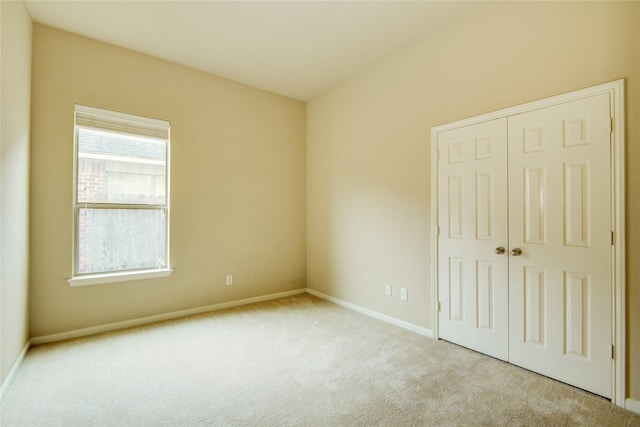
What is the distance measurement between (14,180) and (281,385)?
2.65m

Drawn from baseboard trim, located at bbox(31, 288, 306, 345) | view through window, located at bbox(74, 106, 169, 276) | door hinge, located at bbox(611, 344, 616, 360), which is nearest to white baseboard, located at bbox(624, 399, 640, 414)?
door hinge, located at bbox(611, 344, 616, 360)

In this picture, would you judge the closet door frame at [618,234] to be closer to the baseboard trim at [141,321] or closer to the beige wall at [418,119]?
the beige wall at [418,119]

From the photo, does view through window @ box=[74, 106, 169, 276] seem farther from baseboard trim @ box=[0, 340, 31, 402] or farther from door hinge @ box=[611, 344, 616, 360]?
door hinge @ box=[611, 344, 616, 360]

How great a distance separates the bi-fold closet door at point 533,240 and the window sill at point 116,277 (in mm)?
3207

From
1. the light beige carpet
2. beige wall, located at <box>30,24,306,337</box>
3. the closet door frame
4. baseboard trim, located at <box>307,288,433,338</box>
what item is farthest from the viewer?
baseboard trim, located at <box>307,288,433,338</box>

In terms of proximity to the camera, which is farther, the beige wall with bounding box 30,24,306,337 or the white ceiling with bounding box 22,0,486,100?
the beige wall with bounding box 30,24,306,337

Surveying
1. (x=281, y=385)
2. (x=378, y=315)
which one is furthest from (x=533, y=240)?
(x=281, y=385)

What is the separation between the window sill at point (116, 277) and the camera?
3.11 m

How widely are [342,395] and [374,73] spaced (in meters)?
3.55

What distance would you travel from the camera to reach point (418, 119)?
332cm

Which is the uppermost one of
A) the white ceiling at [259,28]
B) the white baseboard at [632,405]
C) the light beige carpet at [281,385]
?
the white ceiling at [259,28]

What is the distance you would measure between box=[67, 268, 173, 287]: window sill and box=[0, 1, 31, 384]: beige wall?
392 millimetres

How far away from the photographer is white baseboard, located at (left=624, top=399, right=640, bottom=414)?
194 centimetres

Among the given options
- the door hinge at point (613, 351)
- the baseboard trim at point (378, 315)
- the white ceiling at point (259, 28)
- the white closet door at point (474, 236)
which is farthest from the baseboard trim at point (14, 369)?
the door hinge at point (613, 351)
